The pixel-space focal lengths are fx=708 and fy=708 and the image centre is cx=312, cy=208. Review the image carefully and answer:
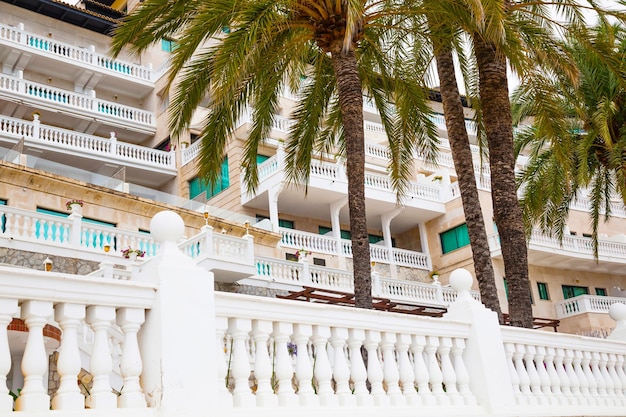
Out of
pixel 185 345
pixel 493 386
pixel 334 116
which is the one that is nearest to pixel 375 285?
pixel 334 116

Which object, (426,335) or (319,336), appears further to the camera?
(426,335)

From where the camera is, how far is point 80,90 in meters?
33.3

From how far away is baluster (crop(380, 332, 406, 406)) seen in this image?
5.79 metres

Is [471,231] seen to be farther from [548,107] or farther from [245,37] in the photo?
[245,37]

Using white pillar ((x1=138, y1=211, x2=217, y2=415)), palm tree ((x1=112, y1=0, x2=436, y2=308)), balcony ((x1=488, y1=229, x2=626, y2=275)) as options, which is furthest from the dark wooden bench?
white pillar ((x1=138, y1=211, x2=217, y2=415))

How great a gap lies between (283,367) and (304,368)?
217 mm

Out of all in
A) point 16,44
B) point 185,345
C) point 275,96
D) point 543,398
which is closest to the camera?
point 185,345

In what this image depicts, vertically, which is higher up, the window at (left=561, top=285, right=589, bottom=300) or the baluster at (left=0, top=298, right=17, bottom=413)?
the window at (left=561, top=285, right=589, bottom=300)

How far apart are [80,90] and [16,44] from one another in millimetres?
3954

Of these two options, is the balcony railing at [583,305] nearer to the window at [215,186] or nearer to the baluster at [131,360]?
the window at [215,186]

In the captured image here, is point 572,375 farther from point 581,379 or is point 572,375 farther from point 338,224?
point 338,224

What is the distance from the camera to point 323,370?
5309mm

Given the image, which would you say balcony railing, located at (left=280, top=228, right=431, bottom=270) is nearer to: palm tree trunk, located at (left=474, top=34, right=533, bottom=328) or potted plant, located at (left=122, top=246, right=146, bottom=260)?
potted plant, located at (left=122, top=246, right=146, bottom=260)

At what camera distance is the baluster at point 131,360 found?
4.16m
